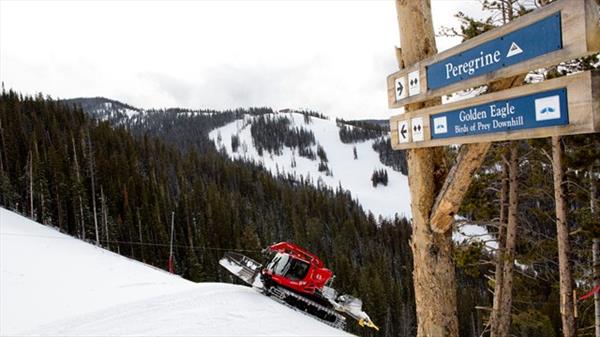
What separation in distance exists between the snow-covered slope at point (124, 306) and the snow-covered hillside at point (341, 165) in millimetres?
115193

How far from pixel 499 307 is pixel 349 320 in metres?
36.7

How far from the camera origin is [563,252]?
25.2 feet

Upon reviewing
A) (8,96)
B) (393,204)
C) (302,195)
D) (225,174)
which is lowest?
(393,204)

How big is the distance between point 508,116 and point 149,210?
53343 mm

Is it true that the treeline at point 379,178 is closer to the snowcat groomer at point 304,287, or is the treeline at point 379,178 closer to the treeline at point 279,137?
the treeline at point 279,137

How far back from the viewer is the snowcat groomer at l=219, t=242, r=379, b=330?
44.8 feet

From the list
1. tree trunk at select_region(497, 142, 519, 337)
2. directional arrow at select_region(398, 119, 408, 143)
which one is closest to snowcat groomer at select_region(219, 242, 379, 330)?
tree trunk at select_region(497, 142, 519, 337)

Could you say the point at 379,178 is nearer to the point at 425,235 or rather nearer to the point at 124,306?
the point at 124,306

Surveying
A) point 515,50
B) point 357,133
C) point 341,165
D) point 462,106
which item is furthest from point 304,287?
point 357,133

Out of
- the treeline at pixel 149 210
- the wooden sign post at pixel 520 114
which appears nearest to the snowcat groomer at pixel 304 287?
the wooden sign post at pixel 520 114

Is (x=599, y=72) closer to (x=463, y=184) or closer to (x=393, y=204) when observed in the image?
(x=463, y=184)

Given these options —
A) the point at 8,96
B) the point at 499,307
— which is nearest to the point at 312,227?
the point at 8,96

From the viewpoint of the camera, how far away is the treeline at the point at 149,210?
45625 millimetres

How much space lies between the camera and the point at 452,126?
293 centimetres
